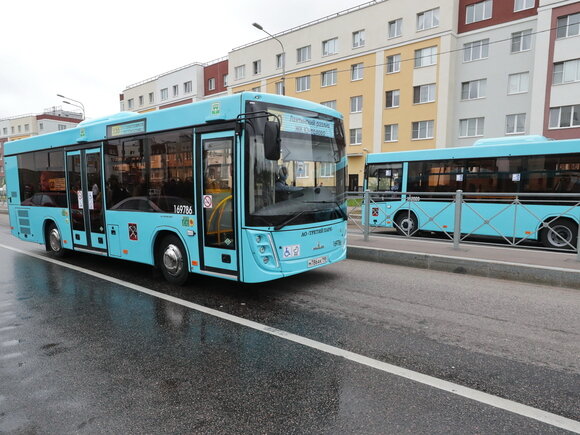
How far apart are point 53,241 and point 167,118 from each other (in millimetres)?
5235

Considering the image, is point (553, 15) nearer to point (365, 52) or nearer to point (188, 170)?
point (365, 52)

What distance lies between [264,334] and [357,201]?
6836mm

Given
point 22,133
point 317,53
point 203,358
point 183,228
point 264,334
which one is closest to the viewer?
point 203,358

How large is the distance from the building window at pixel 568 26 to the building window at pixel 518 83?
2.98 metres

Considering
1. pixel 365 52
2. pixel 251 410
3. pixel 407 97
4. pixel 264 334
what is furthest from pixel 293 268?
pixel 365 52

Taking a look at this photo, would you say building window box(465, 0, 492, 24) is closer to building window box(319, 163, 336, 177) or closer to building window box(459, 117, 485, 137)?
building window box(459, 117, 485, 137)

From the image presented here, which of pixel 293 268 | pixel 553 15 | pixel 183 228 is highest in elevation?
pixel 553 15

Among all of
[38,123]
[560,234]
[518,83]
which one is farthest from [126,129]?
[38,123]

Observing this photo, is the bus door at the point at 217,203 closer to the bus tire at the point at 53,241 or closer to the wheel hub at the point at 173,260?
the wheel hub at the point at 173,260

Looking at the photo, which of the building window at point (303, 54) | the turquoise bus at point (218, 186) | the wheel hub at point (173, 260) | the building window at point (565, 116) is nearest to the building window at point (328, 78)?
the building window at point (303, 54)

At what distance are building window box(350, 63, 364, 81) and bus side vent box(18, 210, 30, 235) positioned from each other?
99.5 ft

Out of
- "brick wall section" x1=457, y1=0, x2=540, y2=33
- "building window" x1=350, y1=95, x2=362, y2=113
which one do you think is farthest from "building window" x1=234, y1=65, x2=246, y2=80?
"brick wall section" x1=457, y1=0, x2=540, y2=33

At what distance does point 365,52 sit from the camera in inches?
1326

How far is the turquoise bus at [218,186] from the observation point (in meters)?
5.25
